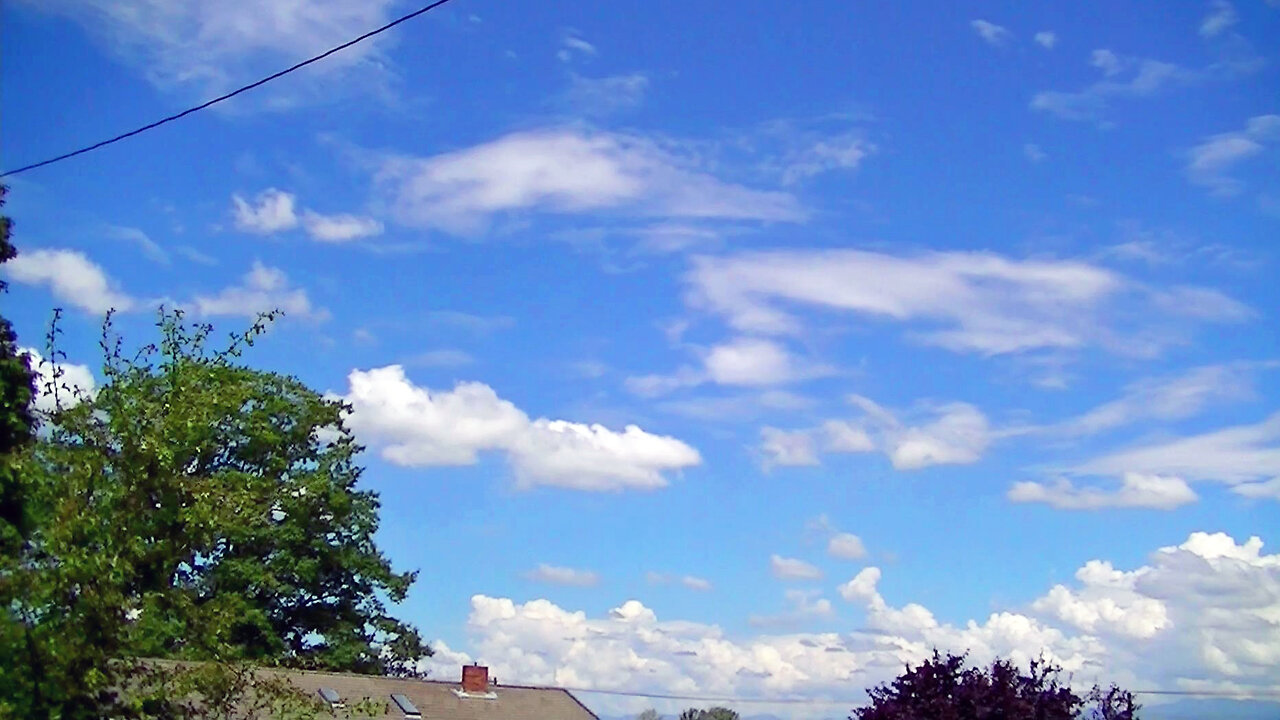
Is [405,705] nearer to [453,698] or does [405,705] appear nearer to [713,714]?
[453,698]

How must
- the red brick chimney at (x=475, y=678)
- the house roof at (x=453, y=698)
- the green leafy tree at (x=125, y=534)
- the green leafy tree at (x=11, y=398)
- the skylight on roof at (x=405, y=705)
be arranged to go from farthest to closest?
the red brick chimney at (x=475, y=678)
the skylight on roof at (x=405, y=705)
the house roof at (x=453, y=698)
the green leafy tree at (x=11, y=398)
the green leafy tree at (x=125, y=534)

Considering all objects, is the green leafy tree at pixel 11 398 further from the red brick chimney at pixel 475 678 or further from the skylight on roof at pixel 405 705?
the red brick chimney at pixel 475 678

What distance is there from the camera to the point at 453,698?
39281mm

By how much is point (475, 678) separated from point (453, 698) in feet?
4.41

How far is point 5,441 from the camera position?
79.2 ft

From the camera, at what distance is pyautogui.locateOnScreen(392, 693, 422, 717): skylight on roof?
3694 centimetres

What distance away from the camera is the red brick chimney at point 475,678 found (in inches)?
1588

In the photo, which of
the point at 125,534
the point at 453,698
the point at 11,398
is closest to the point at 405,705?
the point at 453,698

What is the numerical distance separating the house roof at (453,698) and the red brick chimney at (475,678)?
0.35 metres

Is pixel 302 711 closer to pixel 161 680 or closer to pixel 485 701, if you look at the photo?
pixel 161 680

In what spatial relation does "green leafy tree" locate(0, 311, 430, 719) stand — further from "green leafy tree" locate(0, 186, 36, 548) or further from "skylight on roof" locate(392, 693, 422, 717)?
"skylight on roof" locate(392, 693, 422, 717)

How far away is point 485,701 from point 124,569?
29.9 metres

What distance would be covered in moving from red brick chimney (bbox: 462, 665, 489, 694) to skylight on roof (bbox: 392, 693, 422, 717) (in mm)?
2808

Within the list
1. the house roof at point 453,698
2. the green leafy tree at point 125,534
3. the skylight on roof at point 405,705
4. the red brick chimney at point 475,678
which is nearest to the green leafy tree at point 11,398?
the green leafy tree at point 125,534
